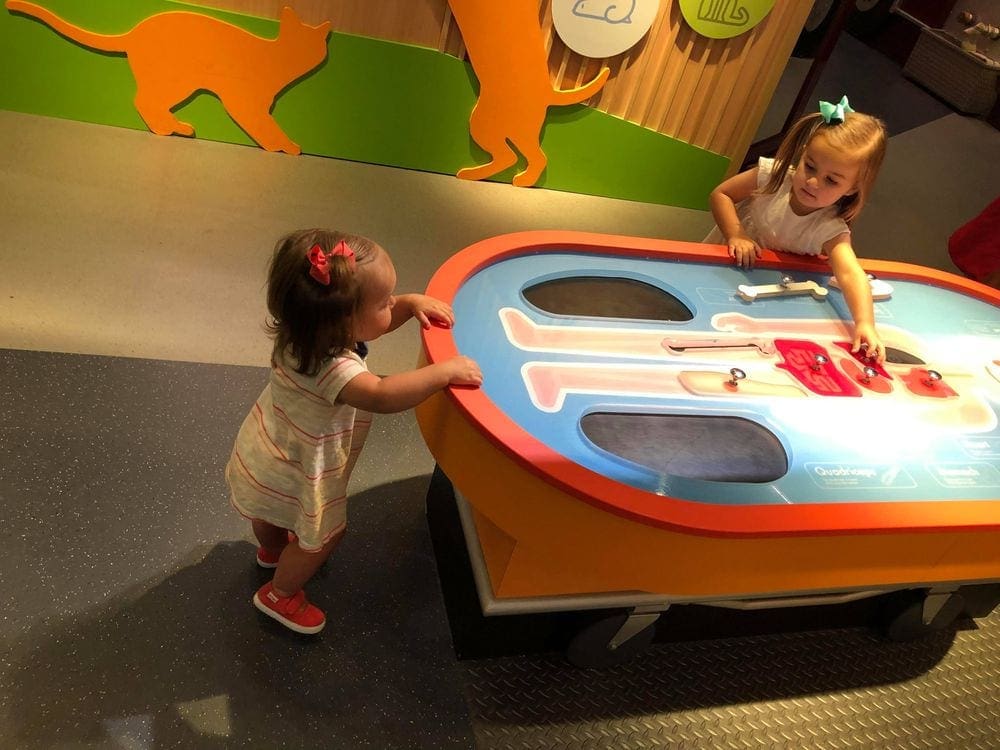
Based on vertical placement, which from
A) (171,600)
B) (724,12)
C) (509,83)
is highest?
(724,12)

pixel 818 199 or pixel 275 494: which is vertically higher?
pixel 818 199

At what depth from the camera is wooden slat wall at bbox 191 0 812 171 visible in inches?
107

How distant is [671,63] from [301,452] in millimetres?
2317

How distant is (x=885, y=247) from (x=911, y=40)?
7.54ft

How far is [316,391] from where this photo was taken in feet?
4.04

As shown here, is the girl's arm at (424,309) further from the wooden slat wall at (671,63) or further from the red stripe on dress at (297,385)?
the wooden slat wall at (671,63)

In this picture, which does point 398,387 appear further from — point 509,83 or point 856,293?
point 509,83

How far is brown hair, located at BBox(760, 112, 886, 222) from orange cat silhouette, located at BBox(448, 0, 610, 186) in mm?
1220

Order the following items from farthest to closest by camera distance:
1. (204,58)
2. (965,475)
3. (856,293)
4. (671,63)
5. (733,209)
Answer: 1. (671,63)
2. (204,58)
3. (733,209)
4. (856,293)
5. (965,475)

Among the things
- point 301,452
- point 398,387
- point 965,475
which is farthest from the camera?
point 965,475

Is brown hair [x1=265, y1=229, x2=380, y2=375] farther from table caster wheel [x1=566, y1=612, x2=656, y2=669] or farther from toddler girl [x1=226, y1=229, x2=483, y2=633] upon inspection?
table caster wheel [x1=566, y1=612, x2=656, y2=669]

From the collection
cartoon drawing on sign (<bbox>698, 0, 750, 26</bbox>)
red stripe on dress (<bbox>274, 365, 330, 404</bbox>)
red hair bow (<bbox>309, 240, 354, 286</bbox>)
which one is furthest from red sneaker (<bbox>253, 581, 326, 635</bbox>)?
cartoon drawing on sign (<bbox>698, 0, 750, 26</bbox>)

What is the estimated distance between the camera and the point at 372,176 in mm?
2980

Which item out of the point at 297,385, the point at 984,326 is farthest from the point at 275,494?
the point at 984,326
